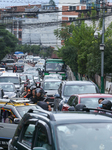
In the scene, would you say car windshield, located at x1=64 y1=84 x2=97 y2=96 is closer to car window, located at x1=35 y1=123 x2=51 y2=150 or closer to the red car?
the red car

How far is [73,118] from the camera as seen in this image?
4797 millimetres

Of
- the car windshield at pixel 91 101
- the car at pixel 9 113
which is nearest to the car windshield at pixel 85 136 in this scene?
the car at pixel 9 113

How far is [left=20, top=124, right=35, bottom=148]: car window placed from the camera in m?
5.10

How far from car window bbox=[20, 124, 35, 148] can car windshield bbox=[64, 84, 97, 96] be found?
9946mm

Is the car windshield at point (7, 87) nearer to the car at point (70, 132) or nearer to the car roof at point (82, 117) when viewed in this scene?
the car at point (70, 132)

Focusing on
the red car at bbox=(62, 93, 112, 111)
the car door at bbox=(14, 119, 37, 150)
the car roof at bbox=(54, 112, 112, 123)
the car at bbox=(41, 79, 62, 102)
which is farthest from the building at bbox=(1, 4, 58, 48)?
the car roof at bbox=(54, 112, 112, 123)

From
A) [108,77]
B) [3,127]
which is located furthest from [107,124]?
[108,77]

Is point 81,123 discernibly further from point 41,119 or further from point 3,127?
point 3,127

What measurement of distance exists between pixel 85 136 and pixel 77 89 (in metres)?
10.9

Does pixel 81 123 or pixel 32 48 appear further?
pixel 32 48

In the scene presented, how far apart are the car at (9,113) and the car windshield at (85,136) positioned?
4.36 meters

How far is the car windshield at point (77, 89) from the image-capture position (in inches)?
600

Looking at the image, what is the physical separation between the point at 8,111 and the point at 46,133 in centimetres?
508

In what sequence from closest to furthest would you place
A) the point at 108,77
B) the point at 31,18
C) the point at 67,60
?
1. the point at 108,77
2. the point at 67,60
3. the point at 31,18
